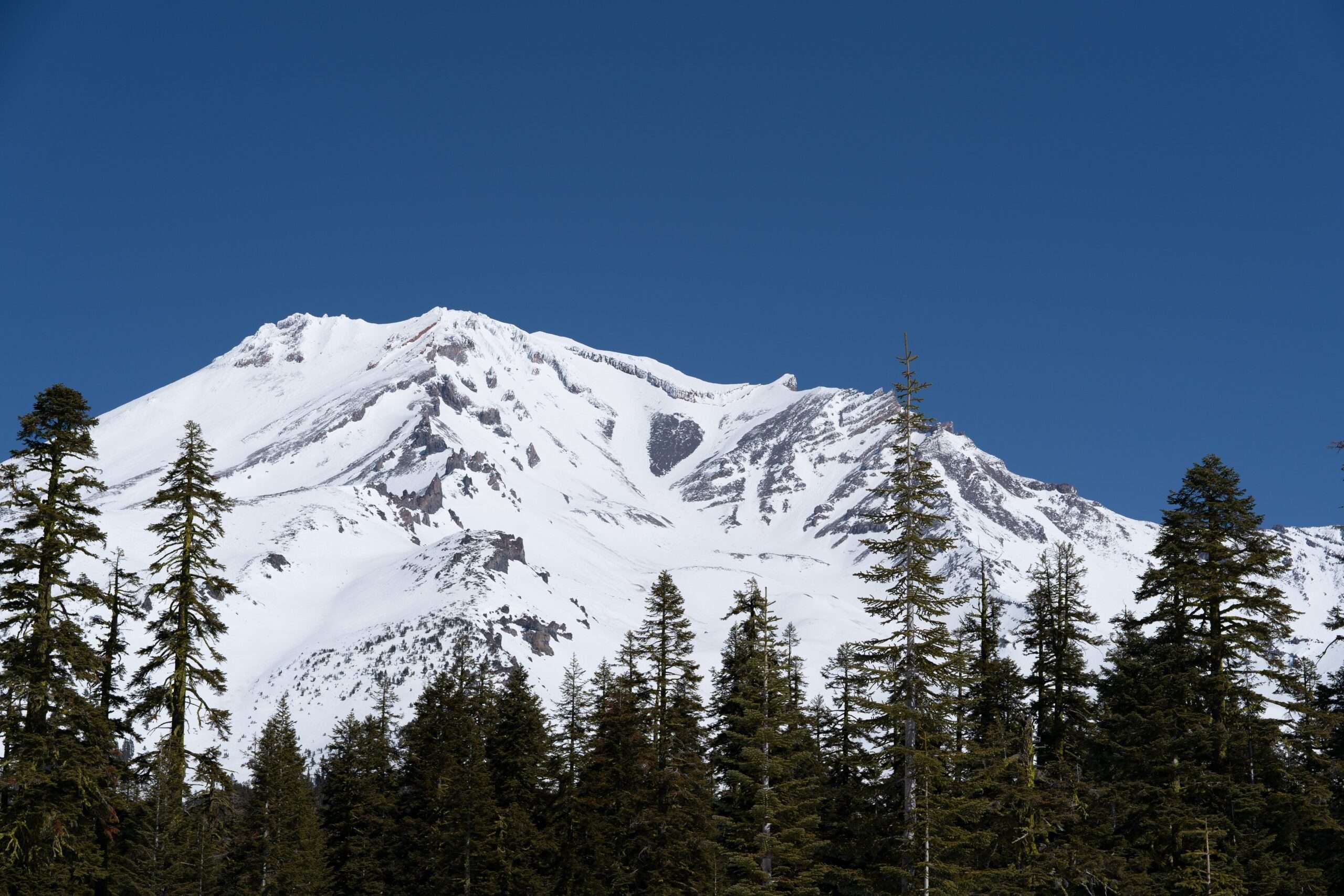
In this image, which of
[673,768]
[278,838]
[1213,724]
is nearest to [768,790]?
[673,768]

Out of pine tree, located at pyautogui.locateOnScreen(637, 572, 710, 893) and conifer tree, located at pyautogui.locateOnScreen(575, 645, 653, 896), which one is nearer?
pine tree, located at pyautogui.locateOnScreen(637, 572, 710, 893)

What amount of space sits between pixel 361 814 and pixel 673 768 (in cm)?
2960

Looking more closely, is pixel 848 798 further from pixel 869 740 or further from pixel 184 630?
pixel 184 630

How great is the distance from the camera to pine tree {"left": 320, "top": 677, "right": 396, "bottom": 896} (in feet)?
221

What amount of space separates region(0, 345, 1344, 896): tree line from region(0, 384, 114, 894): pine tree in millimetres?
87

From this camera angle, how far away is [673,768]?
46.9 metres

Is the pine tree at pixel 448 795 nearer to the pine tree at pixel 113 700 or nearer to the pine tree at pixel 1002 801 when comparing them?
the pine tree at pixel 113 700

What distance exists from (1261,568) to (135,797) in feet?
146

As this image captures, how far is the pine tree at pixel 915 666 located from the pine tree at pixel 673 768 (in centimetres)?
1238

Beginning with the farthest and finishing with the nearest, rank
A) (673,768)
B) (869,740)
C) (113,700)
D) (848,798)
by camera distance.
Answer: (673,768), (848,798), (113,700), (869,740)

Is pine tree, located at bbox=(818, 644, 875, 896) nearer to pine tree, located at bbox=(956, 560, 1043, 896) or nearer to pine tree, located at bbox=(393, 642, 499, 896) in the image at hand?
pine tree, located at bbox=(956, 560, 1043, 896)

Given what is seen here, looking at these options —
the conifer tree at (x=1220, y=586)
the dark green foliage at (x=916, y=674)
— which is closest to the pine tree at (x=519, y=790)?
the dark green foliage at (x=916, y=674)

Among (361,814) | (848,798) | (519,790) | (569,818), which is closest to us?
(848,798)

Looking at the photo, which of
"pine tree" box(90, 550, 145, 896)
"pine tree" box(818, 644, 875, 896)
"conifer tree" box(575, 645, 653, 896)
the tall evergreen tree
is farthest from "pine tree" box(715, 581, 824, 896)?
"pine tree" box(90, 550, 145, 896)
